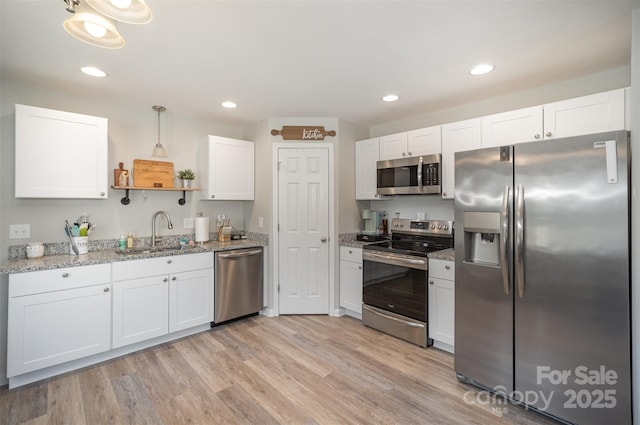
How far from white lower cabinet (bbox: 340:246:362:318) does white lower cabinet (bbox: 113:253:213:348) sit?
5.10 ft

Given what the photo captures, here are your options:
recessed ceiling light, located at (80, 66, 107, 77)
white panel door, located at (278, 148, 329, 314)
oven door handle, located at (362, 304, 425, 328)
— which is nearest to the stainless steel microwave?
white panel door, located at (278, 148, 329, 314)

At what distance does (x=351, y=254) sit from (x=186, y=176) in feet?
7.20

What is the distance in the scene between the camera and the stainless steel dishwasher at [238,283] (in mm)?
3439

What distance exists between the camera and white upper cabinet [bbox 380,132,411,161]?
3477 mm

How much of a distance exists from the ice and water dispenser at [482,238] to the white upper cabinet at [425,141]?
115cm

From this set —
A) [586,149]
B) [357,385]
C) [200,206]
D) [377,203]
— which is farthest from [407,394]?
[200,206]

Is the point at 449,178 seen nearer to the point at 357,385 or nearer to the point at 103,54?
the point at 357,385

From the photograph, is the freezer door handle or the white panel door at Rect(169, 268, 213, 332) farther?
the white panel door at Rect(169, 268, 213, 332)

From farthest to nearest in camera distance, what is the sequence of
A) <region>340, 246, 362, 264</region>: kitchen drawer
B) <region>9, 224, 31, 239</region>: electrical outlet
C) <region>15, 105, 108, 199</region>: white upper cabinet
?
<region>340, 246, 362, 264</region>: kitchen drawer → <region>9, 224, 31, 239</region>: electrical outlet → <region>15, 105, 108, 199</region>: white upper cabinet

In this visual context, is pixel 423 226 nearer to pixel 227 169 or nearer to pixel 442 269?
pixel 442 269

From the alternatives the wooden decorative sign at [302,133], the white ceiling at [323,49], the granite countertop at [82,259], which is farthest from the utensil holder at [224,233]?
the white ceiling at [323,49]

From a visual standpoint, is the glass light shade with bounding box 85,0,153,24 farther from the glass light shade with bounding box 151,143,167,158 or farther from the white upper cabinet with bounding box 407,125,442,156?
the white upper cabinet with bounding box 407,125,442,156

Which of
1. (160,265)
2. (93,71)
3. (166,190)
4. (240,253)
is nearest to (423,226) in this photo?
(240,253)

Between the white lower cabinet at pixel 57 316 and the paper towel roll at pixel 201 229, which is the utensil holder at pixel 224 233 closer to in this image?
the paper towel roll at pixel 201 229
